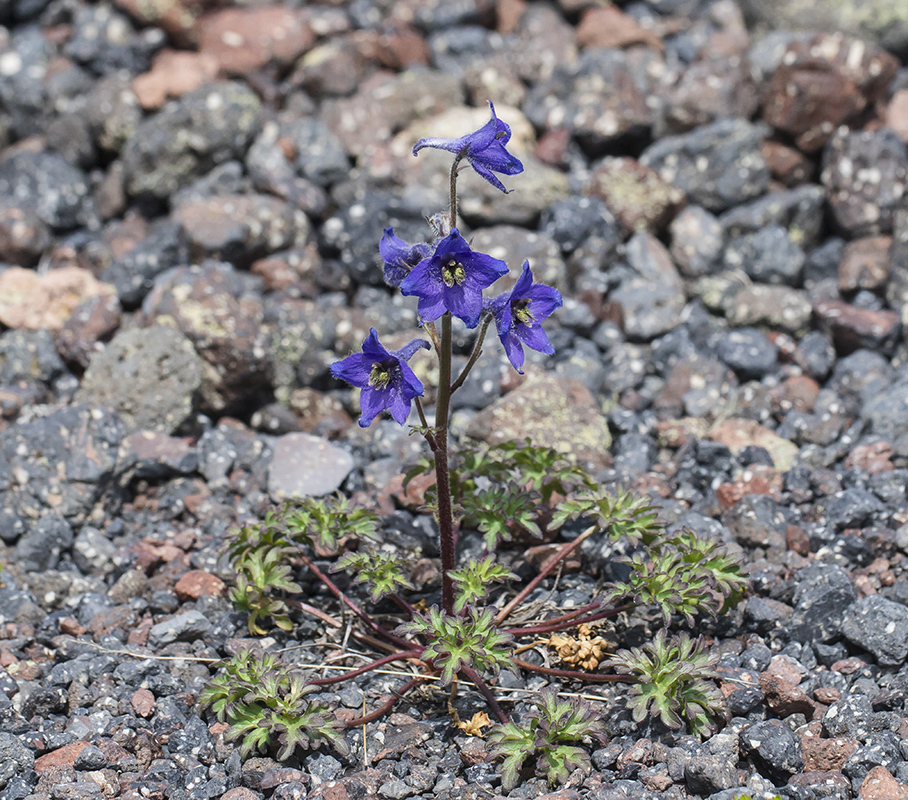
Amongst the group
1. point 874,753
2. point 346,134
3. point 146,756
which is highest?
point 346,134

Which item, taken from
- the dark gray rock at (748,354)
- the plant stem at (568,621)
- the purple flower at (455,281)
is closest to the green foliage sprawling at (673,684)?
the plant stem at (568,621)

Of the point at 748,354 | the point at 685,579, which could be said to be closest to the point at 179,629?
the point at 685,579

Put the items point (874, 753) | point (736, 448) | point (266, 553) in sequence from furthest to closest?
point (736, 448) < point (266, 553) < point (874, 753)

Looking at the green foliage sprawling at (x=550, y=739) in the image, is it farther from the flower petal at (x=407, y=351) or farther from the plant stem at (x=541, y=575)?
the flower petal at (x=407, y=351)

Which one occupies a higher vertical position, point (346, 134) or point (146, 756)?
point (346, 134)

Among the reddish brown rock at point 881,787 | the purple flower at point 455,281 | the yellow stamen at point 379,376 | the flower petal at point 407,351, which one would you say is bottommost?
the reddish brown rock at point 881,787

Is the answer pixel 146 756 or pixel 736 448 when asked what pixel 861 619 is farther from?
pixel 146 756

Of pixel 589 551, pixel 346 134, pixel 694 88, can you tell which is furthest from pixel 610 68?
pixel 589 551
